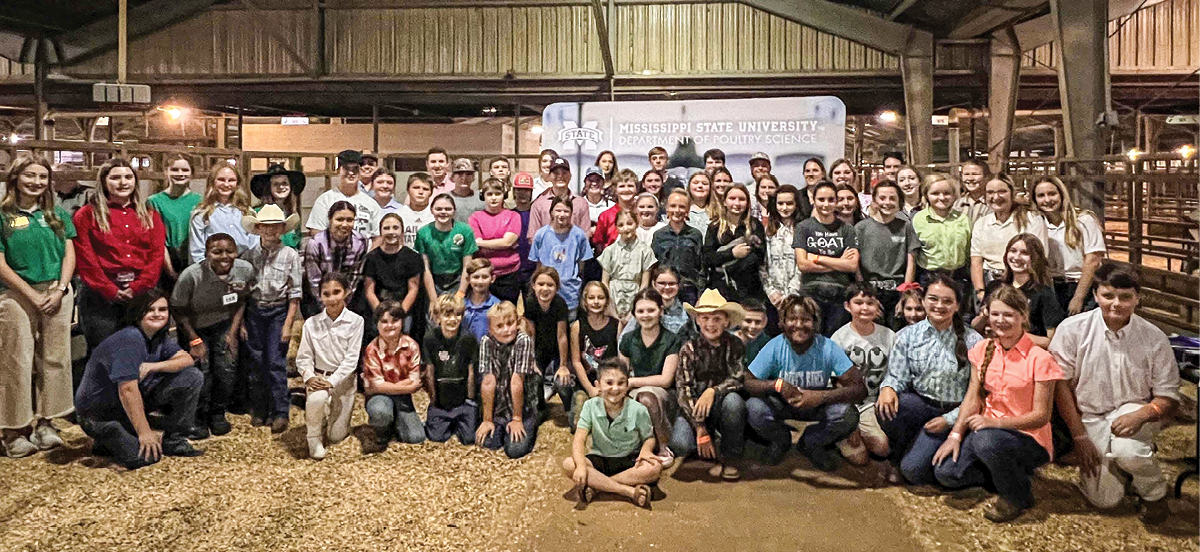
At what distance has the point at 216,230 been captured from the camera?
6320mm

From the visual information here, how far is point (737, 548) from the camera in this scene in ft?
13.9

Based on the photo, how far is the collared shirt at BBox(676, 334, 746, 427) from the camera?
17.5 feet

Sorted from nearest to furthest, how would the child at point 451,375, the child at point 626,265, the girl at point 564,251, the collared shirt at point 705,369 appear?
1. the collared shirt at point 705,369
2. the child at point 451,375
3. the child at point 626,265
4. the girl at point 564,251

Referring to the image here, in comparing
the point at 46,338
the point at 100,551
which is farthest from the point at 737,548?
the point at 46,338

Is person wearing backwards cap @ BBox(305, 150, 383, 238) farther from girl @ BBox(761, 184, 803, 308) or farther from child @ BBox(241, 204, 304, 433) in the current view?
girl @ BBox(761, 184, 803, 308)

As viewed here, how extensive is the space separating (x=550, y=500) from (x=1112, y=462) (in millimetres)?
2987

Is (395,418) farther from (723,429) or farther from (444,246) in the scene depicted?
(723,429)

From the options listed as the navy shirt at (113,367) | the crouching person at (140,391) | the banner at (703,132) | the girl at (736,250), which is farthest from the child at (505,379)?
the banner at (703,132)

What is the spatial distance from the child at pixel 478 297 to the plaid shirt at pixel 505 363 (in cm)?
23

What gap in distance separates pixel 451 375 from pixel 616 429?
1499mm

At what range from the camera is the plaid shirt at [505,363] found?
578cm

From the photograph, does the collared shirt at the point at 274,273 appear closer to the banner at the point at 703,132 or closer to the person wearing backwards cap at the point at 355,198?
the person wearing backwards cap at the point at 355,198

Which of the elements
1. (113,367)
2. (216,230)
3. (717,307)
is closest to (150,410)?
(113,367)

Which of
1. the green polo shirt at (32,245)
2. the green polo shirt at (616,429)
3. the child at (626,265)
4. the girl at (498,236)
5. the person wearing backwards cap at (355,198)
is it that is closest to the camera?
the green polo shirt at (616,429)
